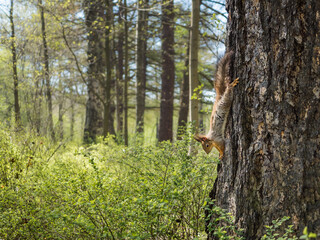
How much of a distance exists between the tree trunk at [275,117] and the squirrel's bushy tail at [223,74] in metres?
0.09

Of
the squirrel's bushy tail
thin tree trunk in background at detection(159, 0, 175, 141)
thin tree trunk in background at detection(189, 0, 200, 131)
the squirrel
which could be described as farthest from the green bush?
thin tree trunk in background at detection(159, 0, 175, 141)

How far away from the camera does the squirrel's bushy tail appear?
8.79 ft

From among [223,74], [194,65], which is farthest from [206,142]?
[194,65]

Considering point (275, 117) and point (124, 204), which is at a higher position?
point (275, 117)

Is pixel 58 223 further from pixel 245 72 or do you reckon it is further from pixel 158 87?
pixel 158 87

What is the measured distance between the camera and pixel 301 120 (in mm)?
2189

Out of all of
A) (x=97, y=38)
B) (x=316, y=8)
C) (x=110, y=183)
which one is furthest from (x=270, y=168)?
(x=97, y=38)

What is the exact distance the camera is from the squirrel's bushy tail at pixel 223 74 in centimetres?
268

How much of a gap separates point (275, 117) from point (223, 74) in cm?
64

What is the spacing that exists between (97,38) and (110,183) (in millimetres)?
7440

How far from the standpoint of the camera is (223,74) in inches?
108

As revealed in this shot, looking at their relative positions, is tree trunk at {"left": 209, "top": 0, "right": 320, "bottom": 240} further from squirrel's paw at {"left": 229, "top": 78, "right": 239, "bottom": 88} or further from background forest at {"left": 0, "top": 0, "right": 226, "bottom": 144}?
background forest at {"left": 0, "top": 0, "right": 226, "bottom": 144}

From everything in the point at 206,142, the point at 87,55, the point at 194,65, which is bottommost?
the point at 206,142

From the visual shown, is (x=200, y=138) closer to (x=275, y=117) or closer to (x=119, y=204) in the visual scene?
(x=275, y=117)
